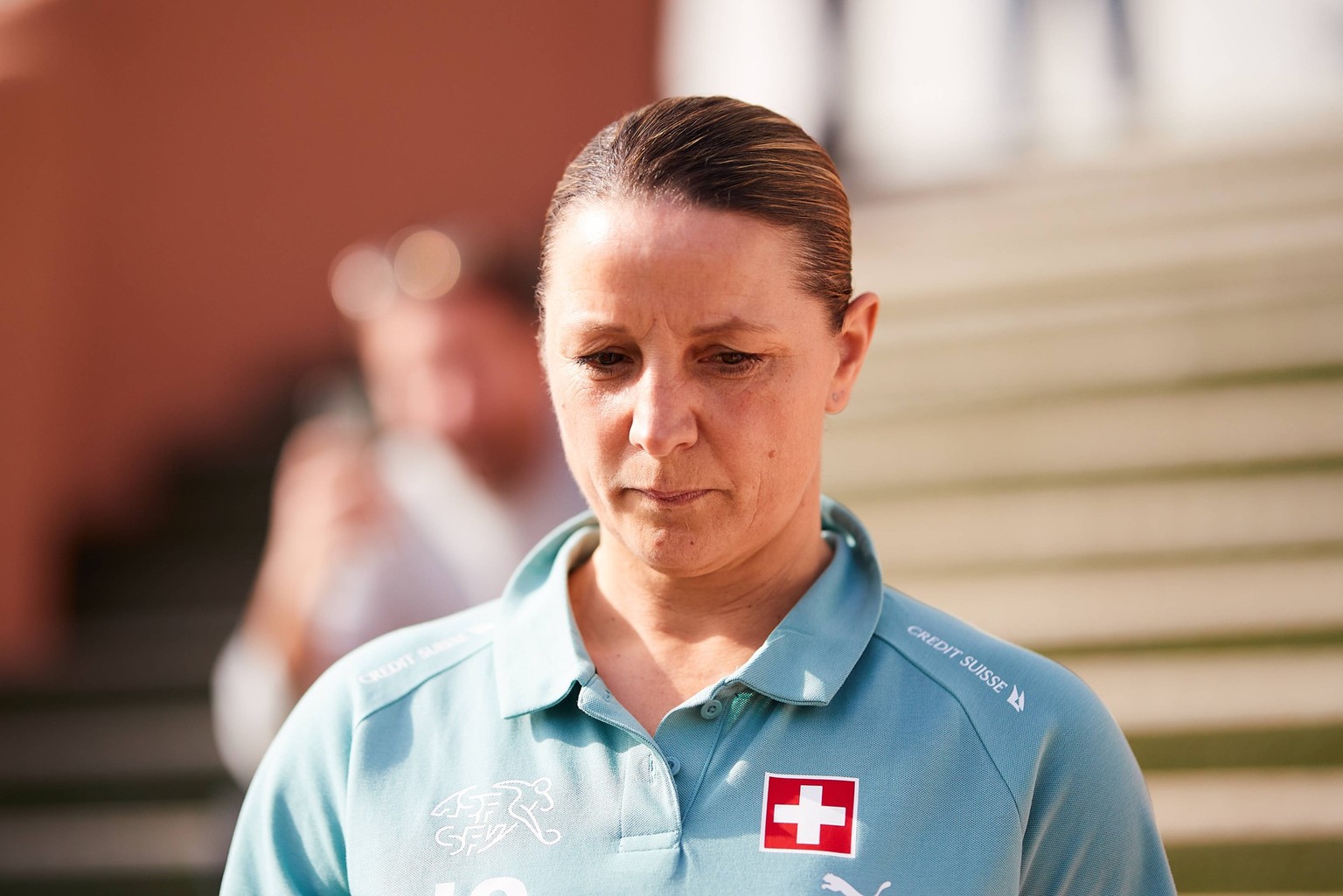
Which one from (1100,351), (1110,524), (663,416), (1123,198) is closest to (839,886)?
(663,416)

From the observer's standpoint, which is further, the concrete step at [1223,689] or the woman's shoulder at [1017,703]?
the concrete step at [1223,689]

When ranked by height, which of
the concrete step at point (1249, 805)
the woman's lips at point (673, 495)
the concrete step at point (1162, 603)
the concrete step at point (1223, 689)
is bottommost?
the concrete step at point (1249, 805)

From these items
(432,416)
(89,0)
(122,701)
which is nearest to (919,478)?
(432,416)

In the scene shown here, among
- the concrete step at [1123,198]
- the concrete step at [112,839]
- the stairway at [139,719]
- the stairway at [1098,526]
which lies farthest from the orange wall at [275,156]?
the concrete step at [112,839]

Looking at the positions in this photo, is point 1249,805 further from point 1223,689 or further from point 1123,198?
point 1123,198

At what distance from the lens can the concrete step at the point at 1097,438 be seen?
13.6 feet

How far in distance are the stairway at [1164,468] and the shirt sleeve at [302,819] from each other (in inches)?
64.7

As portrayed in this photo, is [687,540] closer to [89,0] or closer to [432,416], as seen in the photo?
[432,416]

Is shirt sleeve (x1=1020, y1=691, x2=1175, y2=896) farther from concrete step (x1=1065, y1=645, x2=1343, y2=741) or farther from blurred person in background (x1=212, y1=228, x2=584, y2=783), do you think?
concrete step (x1=1065, y1=645, x2=1343, y2=741)

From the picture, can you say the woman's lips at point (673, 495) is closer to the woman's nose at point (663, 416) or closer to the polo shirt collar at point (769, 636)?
the woman's nose at point (663, 416)

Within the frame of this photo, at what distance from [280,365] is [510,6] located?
2.14 metres

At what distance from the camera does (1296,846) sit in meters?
3.31

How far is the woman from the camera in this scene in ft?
4.28

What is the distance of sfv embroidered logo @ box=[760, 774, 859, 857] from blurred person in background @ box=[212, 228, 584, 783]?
153cm
